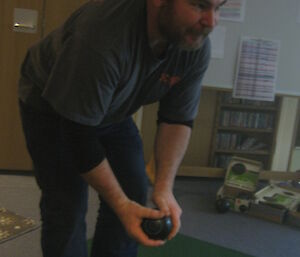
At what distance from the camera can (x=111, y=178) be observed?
3.20 feet

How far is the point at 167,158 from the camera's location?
1188 millimetres

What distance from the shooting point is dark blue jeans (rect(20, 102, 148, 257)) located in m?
1.13

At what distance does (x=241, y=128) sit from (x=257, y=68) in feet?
2.04

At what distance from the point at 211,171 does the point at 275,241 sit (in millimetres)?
809

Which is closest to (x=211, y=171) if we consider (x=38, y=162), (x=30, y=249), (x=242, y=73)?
(x=242, y=73)

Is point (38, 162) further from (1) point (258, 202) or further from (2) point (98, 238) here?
(1) point (258, 202)

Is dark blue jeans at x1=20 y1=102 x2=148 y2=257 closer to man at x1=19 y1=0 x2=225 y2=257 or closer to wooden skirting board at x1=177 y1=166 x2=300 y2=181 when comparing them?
man at x1=19 y1=0 x2=225 y2=257

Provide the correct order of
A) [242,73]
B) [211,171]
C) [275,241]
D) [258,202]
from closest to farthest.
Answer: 1. [275,241]
2. [258,202]
3. [242,73]
4. [211,171]

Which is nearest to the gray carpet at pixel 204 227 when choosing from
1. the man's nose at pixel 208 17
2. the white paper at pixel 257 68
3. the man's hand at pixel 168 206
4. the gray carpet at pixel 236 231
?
the gray carpet at pixel 236 231

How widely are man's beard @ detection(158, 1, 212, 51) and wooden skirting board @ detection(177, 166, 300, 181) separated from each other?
1873 millimetres

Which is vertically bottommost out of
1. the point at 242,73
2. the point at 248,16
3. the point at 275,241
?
the point at 275,241

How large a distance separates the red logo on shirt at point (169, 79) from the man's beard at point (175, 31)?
0.14 metres

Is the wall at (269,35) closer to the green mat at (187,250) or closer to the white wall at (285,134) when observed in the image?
the white wall at (285,134)

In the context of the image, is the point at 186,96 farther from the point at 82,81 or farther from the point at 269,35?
the point at 269,35
